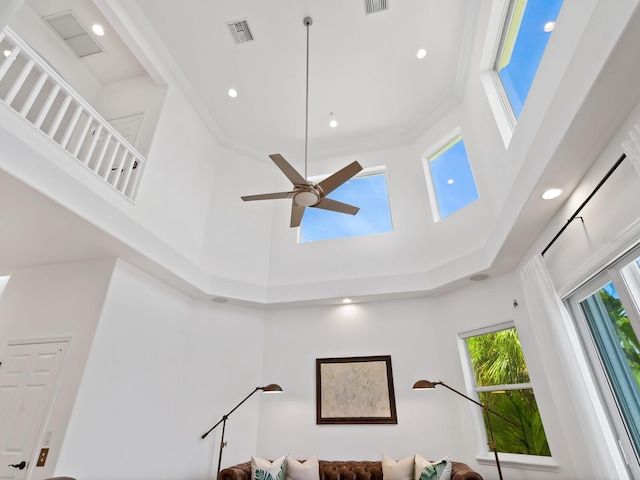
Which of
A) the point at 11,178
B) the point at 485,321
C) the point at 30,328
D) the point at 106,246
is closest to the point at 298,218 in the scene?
the point at 106,246

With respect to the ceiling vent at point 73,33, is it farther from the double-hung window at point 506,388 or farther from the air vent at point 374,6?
the double-hung window at point 506,388

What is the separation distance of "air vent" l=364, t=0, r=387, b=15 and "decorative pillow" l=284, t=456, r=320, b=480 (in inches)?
226

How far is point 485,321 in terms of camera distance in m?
4.55

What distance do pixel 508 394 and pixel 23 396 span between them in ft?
18.0

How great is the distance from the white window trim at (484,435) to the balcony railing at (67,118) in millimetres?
4807

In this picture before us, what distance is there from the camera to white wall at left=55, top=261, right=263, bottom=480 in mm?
3494

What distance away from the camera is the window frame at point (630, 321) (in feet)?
7.82

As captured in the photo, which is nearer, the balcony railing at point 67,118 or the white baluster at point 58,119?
the balcony railing at point 67,118

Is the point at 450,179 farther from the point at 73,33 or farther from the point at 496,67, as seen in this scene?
the point at 73,33

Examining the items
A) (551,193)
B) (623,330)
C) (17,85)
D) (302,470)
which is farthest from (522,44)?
(302,470)

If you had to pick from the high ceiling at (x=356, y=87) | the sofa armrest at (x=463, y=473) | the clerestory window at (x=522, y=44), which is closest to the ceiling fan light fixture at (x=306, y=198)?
the high ceiling at (x=356, y=87)

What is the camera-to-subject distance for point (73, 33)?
15.4ft

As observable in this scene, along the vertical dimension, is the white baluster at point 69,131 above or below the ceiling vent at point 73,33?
below

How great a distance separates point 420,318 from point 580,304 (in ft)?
7.80
